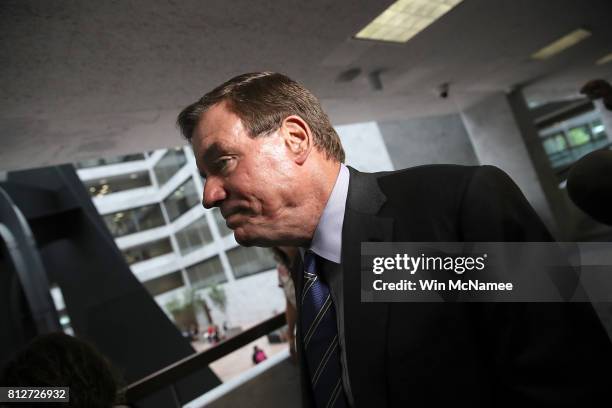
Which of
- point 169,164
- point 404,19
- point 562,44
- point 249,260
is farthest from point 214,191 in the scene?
point 169,164

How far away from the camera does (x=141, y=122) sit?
139 inches

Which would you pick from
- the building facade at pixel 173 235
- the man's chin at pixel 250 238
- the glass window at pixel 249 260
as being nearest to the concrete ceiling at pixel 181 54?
the man's chin at pixel 250 238

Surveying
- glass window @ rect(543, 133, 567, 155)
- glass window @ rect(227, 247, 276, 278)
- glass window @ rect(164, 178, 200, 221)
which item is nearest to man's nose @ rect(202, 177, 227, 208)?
glass window @ rect(227, 247, 276, 278)

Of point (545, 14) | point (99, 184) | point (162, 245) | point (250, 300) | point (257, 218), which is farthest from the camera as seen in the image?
point (162, 245)

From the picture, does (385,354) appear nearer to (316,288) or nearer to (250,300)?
(316,288)

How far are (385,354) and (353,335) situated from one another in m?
0.08

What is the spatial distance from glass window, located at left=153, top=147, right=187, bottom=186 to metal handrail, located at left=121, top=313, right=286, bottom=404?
116ft

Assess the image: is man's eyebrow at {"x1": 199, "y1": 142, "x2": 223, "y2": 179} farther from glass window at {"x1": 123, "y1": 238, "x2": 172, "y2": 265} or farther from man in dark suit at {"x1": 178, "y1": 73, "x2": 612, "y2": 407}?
glass window at {"x1": 123, "y1": 238, "x2": 172, "y2": 265}

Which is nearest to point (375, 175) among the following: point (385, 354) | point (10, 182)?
point (385, 354)

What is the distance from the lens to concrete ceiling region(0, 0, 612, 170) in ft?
6.81

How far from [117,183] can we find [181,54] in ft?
136

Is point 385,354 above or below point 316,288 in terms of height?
below

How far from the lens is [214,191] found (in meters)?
0.96

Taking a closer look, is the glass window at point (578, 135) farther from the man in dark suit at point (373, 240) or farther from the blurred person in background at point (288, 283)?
the man in dark suit at point (373, 240)
